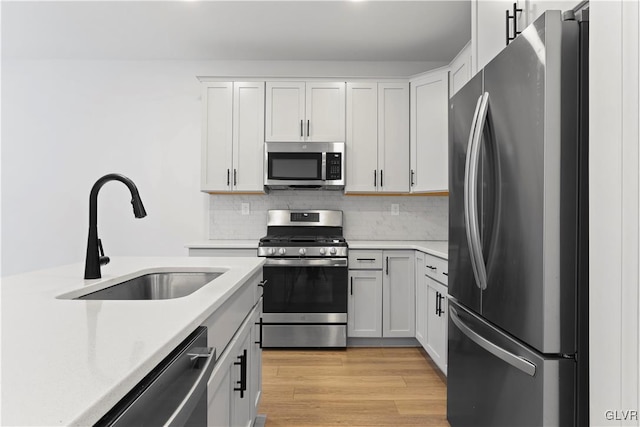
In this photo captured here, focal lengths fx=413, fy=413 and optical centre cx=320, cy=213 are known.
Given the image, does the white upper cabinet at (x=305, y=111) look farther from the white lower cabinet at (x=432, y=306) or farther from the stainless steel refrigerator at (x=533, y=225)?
the stainless steel refrigerator at (x=533, y=225)

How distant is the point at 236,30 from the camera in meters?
3.47

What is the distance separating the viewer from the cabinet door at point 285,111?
3.78 meters

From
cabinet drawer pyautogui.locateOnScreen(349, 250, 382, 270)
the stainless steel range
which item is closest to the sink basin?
the stainless steel range

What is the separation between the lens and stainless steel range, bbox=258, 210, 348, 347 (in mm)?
3471

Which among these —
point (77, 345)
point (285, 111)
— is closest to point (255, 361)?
point (77, 345)

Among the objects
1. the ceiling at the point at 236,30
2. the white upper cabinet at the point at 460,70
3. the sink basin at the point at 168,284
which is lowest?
the sink basin at the point at 168,284

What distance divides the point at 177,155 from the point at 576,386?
3806 millimetres

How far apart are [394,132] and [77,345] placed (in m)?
3.42

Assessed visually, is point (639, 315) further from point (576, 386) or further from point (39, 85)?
point (39, 85)

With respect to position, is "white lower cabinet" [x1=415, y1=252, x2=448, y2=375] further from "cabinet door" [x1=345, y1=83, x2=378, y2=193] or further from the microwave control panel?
the microwave control panel

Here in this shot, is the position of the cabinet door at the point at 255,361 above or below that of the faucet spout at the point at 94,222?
below

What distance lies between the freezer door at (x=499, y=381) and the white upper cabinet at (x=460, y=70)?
2.00 metres

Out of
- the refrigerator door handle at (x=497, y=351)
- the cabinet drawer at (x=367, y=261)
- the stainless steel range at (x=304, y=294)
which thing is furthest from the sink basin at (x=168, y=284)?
the cabinet drawer at (x=367, y=261)

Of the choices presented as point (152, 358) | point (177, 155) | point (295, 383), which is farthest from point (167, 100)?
point (152, 358)
